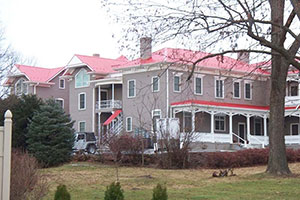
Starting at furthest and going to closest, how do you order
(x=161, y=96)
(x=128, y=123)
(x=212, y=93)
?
(x=128, y=123) → (x=212, y=93) → (x=161, y=96)

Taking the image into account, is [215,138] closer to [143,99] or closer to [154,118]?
[143,99]

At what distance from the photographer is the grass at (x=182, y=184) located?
16688mm

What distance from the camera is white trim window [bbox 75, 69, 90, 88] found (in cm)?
5083

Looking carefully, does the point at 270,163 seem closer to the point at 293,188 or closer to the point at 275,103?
the point at 275,103

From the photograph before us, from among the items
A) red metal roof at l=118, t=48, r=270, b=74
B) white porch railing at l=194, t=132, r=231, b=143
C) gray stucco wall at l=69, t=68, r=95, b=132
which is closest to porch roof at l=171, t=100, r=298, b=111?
white porch railing at l=194, t=132, r=231, b=143

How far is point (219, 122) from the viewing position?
150 feet

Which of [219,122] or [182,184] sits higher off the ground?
[219,122]

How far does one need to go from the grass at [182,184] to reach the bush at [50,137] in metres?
4.51

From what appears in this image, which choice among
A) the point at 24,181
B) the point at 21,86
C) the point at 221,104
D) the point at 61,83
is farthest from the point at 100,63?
the point at 24,181

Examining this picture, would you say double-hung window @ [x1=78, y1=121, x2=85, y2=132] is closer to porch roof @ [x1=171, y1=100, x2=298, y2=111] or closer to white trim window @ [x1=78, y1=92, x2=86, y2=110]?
white trim window @ [x1=78, y1=92, x2=86, y2=110]

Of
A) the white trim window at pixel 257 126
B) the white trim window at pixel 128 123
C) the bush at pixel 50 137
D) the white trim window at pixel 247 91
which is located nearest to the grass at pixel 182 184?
the bush at pixel 50 137

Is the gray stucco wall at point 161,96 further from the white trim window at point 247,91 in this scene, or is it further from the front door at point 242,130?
the front door at point 242,130

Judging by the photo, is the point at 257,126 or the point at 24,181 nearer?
the point at 24,181

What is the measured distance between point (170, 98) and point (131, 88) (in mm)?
4253
